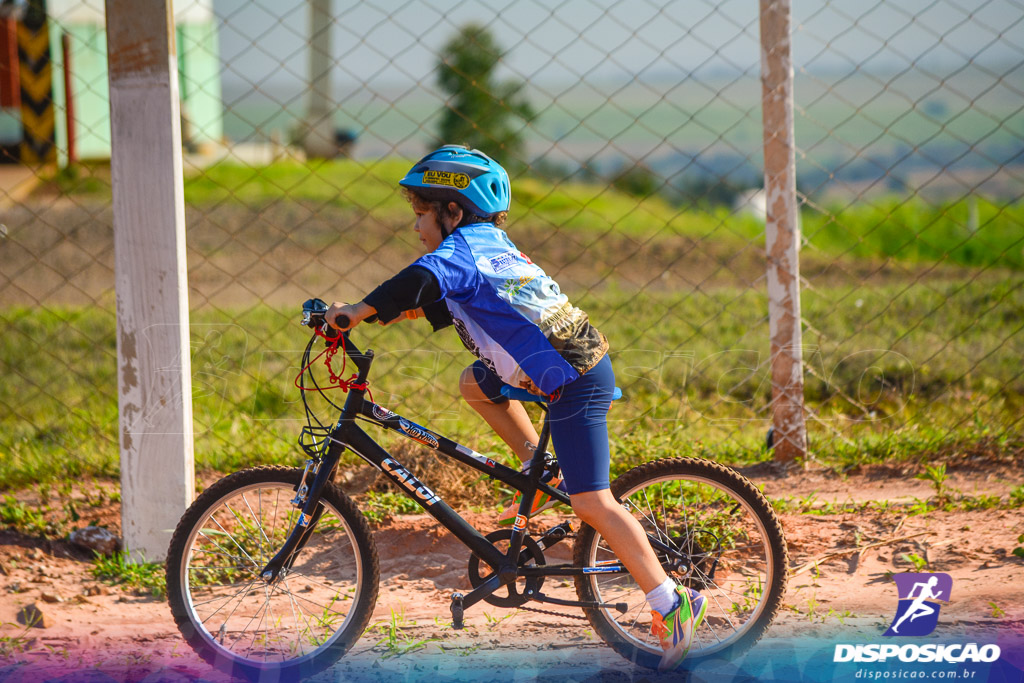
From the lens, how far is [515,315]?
2652mm

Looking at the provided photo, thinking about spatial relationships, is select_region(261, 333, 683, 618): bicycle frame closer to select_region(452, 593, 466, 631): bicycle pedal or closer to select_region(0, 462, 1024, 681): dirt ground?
select_region(452, 593, 466, 631): bicycle pedal

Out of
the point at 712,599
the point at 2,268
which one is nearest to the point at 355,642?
the point at 712,599

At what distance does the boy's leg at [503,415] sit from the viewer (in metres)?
2.91

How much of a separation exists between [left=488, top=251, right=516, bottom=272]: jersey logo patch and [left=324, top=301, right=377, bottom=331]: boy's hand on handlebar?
392 millimetres

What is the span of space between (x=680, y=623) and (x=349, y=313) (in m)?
1.37

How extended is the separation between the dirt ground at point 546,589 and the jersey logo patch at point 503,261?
131 cm

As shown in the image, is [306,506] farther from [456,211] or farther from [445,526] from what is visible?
[456,211]

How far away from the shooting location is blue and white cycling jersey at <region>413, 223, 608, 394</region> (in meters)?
2.63

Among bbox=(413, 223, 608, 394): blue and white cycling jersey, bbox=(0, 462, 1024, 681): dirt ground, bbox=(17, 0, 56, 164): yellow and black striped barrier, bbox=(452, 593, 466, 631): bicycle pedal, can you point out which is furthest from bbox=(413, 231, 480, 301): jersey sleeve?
bbox=(17, 0, 56, 164): yellow and black striped barrier

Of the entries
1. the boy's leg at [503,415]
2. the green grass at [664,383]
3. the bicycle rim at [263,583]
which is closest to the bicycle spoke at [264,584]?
the bicycle rim at [263,583]

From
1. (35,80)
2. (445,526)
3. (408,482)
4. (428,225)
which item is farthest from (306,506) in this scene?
(35,80)

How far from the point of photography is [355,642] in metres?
2.95

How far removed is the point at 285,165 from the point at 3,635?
470 inches

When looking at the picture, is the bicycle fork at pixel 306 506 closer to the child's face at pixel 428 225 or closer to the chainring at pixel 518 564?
the chainring at pixel 518 564
